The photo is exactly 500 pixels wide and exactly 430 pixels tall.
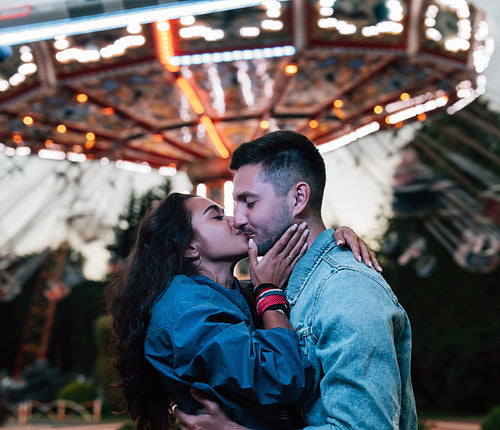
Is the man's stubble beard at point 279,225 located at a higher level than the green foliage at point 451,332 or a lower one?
higher

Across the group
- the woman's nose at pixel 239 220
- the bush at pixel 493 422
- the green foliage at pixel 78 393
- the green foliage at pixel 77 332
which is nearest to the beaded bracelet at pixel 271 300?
the woman's nose at pixel 239 220

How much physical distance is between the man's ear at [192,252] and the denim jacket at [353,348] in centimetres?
69

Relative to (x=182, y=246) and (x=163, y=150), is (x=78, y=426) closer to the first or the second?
(x=163, y=150)

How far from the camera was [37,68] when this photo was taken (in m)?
6.42

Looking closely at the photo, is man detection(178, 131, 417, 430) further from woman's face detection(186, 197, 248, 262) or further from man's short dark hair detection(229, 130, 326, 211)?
woman's face detection(186, 197, 248, 262)

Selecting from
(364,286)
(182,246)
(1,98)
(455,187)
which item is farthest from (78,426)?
(364,286)

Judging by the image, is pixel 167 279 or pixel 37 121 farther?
pixel 37 121

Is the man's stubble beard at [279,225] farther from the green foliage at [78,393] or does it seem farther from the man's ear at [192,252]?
the green foliage at [78,393]

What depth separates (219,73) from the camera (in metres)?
6.96

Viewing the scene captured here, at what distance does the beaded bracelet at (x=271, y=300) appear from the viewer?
210 centimetres

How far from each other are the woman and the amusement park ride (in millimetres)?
1528

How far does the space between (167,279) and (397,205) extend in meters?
8.87

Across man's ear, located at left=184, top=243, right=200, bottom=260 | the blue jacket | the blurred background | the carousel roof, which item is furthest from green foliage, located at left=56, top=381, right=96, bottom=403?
the blue jacket

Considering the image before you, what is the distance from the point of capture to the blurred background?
571 cm
